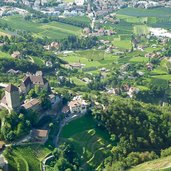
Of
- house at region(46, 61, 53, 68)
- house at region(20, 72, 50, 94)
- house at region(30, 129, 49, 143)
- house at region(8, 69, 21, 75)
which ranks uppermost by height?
house at region(20, 72, 50, 94)

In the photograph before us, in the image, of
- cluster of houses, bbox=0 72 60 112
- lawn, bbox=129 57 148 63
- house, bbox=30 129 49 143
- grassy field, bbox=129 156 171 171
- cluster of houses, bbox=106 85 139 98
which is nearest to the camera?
grassy field, bbox=129 156 171 171

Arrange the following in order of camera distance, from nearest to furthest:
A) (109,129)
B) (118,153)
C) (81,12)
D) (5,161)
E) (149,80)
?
(5,161)
(118,153)
(109,129)
(149,80)
(81,12)

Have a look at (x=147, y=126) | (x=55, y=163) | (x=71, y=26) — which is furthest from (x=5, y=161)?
(x=71, y=26)

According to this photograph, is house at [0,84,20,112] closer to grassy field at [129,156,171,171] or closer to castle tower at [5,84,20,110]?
castle tower at [5,84,20,110]

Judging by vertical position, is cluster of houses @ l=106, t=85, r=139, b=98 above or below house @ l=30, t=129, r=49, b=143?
below

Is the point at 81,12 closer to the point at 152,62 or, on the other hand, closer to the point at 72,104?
the point at 152,62

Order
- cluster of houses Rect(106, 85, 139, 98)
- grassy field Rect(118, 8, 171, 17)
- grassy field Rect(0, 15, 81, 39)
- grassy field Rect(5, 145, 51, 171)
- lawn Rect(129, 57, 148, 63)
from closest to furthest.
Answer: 1. grassy field Rect(5, 145, 51, 171)
2. cluster of houses Rect(106, 85, 139, 98)
3. lawn Rect(129, 57, 148, 63)
4. grassy field Rect(0, 15, 81, 39)
5. grassy field Rect(118, 8, 171, 17)

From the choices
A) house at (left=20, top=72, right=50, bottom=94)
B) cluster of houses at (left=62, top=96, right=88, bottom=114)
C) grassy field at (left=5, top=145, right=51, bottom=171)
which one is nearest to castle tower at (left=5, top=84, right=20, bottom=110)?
grassy field at (left=5, top=145, right=51, bottom=171)
